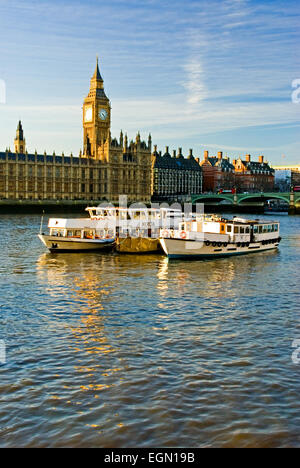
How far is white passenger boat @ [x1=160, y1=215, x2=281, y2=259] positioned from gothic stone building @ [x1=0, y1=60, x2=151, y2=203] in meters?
90.2

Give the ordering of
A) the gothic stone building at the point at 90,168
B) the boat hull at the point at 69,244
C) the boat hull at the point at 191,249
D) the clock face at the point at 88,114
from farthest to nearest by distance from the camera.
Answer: the clock face at the point at 88,114
the gothic stone building at the point at 90,168
the boat hull at the point at 69,244
the boat hull at the point at 191,249

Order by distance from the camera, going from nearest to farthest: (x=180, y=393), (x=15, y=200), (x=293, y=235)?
(x=180, y=393) → (x=293, y=235) → (x=15, y=200)

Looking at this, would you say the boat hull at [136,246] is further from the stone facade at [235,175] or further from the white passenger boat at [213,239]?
the stone facade at [235,175]

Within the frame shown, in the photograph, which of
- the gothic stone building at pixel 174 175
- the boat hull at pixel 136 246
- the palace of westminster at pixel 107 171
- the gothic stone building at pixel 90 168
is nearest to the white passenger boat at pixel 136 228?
the boat hull at pixel 136 246

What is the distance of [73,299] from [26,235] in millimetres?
33628

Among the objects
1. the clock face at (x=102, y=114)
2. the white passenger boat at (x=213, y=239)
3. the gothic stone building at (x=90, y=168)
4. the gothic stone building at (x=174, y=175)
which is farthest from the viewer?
the gothic stone building at (x=174, y=175)

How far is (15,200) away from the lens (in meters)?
118

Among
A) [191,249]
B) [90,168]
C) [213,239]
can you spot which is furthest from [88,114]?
[191,249]

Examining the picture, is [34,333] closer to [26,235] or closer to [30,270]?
[30,270]

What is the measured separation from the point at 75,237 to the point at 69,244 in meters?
0.79

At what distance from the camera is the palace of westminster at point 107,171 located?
12931 centimetres
